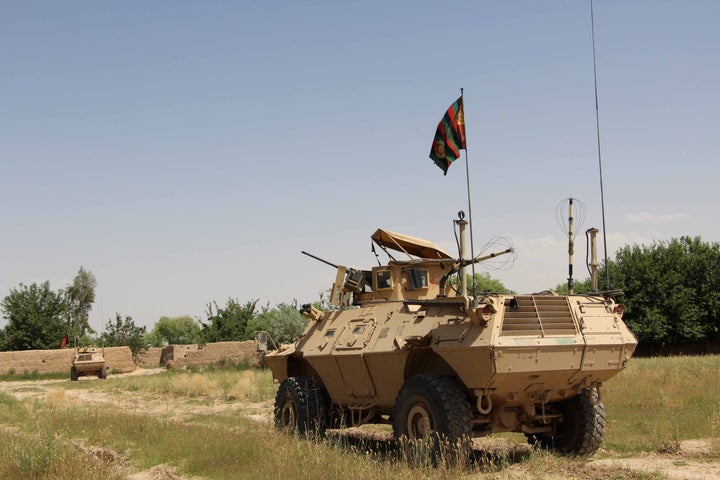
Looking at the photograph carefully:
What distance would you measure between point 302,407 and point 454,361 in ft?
11.4

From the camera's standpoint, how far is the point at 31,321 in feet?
140

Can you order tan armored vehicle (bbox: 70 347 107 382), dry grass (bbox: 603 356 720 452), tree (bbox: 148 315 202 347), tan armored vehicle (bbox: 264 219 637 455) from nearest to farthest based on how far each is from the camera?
1. tan armored vehicle (bbox: 264 219 637 455)
2. dry grass (bbox: 603 356 720 452)
3. tan armored vehicle (bbox: 70 347 107 382)
4. tree (bbox: 148 315 202 347)

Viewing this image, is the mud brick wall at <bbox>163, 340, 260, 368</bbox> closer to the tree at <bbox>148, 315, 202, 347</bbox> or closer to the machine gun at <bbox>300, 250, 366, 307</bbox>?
the machine gun at <bbox>300, 250, 366, 307</bbox>

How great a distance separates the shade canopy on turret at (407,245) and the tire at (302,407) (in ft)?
8.04

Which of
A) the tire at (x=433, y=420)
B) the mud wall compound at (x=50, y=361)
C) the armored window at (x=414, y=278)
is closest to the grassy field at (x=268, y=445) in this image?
the tire at (x=433, y=420)

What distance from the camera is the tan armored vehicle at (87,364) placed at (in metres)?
32.2

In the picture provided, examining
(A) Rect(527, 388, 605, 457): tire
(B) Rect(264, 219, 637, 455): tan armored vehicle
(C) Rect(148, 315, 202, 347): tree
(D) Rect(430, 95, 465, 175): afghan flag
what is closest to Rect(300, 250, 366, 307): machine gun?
(B) Rect(264, 219, 637, 455): tan armored vehicle

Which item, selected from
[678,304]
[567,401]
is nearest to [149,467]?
[567,401]

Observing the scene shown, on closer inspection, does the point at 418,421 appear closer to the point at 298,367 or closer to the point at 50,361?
the point at 298,367

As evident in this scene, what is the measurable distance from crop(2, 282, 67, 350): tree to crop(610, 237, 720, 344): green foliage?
29998 mm

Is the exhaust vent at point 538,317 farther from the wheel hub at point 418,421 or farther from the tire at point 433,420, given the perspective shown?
the wheel hub at point 418,421

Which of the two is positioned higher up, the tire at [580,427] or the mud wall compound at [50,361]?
the mud wall compound at [50,361]

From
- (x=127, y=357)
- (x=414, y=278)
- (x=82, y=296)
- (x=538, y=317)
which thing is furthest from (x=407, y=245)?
(x=82, y=296)

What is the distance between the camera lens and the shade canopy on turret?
41.9 ft
